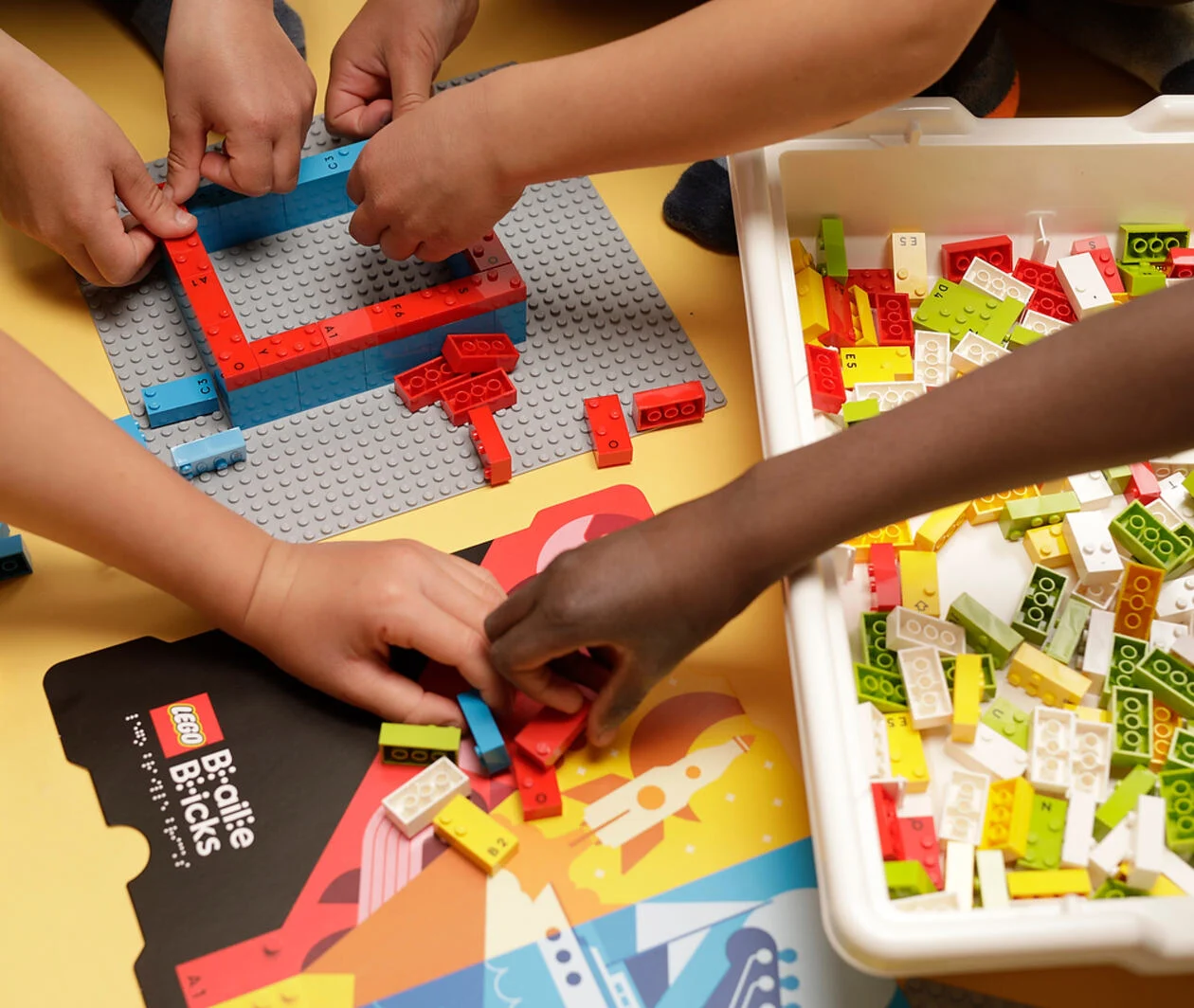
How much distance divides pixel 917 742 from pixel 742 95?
1.49 feet

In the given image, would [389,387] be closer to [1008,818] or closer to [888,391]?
[888,391]

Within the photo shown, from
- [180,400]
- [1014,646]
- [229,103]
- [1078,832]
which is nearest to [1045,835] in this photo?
[1078,832]

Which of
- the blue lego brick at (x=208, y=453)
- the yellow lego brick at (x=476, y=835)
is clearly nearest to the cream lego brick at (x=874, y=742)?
the yellow lego brick at (x=476, y=835)

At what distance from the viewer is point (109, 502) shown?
29.4 inches

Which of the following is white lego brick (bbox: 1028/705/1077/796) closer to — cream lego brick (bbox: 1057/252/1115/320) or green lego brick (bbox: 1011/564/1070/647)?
green lego brick (bbox: 1011/564/1070/647)

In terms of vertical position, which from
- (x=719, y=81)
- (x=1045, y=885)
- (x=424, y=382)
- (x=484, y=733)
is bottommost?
(x=1045, y=885)

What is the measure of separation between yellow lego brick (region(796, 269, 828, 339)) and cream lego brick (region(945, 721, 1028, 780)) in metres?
0.34

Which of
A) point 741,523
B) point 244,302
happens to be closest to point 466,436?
point 244,302

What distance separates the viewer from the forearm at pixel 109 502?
0.73 metres

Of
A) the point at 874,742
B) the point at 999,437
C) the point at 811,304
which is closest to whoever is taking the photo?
the point at 999,437

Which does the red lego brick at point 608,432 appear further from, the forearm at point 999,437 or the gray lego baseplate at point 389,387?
the forearm at point 999,437

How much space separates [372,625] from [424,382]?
243 mm

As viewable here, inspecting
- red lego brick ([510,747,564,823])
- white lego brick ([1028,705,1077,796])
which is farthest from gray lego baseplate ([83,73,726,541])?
white lego brick ([1028,705,1077,796])

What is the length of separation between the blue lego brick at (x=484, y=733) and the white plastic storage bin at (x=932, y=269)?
19 centimetres
